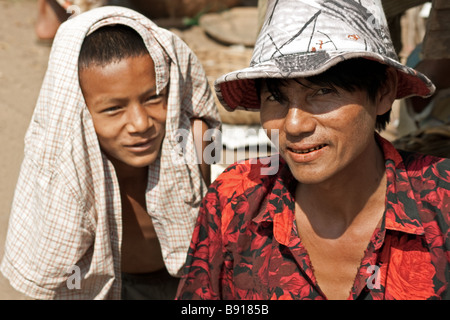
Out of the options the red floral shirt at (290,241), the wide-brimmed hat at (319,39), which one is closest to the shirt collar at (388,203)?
the red floral shirt at (290,241)

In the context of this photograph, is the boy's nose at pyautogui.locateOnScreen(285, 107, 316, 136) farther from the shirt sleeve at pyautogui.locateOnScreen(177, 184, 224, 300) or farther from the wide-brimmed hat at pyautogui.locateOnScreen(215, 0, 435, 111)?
the shirt sleeve at pyautogui.locateOnScreen(177, 184, 224, 300)

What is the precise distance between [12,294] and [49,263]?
995 mm

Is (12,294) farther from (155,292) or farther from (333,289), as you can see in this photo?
(333,289)

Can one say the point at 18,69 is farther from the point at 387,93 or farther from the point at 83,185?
the point at 387,93

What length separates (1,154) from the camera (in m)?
4.64

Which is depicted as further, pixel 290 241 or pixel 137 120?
pixel 137 120

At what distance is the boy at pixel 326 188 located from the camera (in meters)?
1.77

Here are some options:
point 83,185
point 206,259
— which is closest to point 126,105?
point 83,185

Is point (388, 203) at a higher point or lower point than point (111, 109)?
lower

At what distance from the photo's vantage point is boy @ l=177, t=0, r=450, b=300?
1.77m

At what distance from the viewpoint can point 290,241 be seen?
6.56 ft

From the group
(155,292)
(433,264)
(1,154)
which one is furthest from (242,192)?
(1,154)

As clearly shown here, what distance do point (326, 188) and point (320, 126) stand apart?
0.32 m

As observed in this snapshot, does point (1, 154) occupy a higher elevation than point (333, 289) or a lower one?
lower
